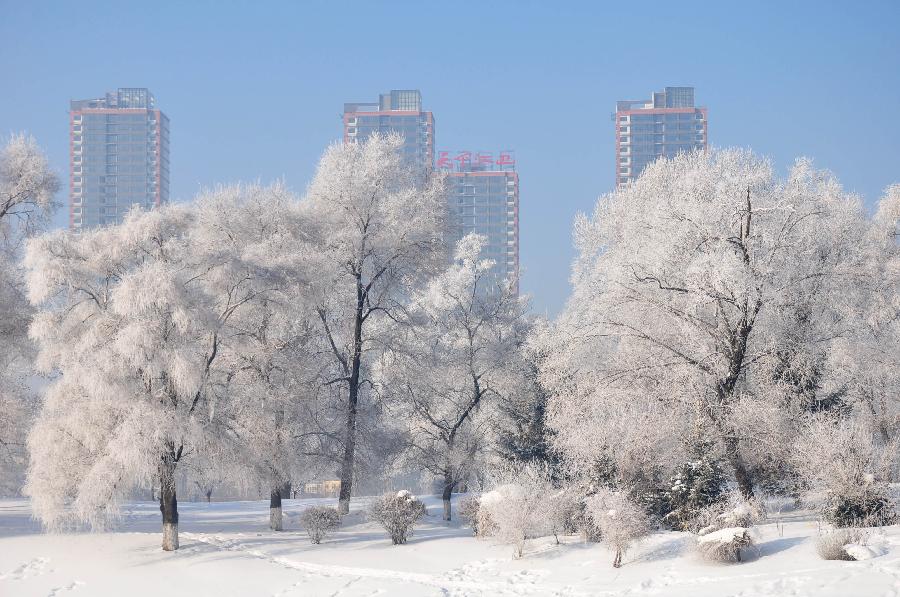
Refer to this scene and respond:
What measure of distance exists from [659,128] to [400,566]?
155752 mm

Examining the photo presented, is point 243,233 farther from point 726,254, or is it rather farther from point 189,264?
point 726,254

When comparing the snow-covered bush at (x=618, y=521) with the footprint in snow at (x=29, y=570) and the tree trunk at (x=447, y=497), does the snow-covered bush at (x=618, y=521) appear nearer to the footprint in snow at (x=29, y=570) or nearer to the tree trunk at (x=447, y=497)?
the tree trunk at (x=447, y=497)

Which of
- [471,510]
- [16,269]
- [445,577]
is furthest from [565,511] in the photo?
[16,269]

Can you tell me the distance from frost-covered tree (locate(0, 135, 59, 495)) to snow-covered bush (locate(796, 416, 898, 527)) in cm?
1970

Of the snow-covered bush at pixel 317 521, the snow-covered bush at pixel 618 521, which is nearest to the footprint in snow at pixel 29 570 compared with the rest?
the snow-covered bush at pixel 317 521

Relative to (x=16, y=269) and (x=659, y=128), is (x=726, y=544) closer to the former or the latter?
(x=16, y=269)

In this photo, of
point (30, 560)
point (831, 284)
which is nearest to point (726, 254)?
point (831, 284)

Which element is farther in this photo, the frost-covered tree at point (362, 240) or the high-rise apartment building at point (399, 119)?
the high-rise apartment building at point (399, 119)

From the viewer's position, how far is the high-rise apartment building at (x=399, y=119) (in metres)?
155

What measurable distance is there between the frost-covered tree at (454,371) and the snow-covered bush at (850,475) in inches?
502

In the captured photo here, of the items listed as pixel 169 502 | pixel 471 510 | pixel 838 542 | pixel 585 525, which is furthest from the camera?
pixel 471 510

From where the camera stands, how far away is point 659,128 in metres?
168

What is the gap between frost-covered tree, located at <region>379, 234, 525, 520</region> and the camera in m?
29.6

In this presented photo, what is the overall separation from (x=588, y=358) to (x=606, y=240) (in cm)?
1089
